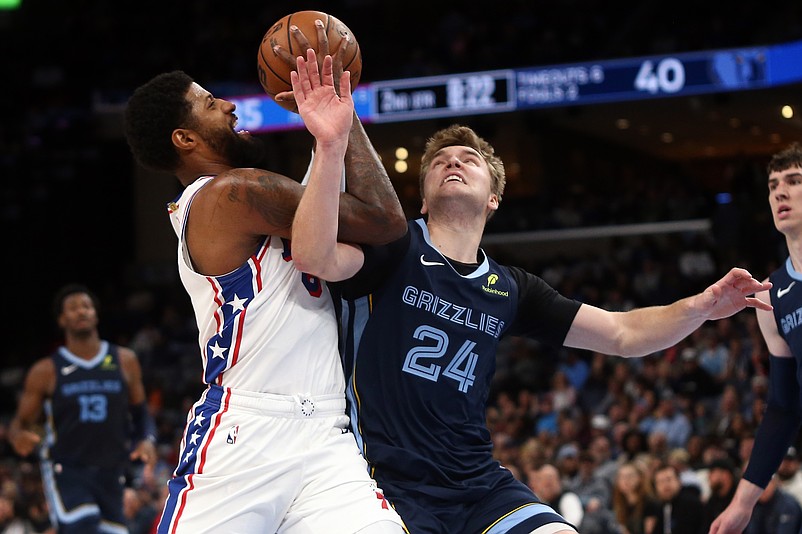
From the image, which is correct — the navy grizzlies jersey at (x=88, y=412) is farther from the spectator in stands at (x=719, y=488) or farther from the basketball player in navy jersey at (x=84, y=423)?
the spectator in stands at (x=719, y=488)

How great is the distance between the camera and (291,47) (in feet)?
11.6

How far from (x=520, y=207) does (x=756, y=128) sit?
4.77 meters

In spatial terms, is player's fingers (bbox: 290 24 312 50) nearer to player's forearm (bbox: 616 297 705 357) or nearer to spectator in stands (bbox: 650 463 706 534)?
player's forearm (bbox: 616 297 705 357)

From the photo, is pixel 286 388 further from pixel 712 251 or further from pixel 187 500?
pixel 712 251

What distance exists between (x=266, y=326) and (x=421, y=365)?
659 mm

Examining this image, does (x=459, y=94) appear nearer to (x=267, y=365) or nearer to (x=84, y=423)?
(x=84, y=423)

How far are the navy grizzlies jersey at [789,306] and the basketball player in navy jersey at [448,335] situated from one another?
738mm

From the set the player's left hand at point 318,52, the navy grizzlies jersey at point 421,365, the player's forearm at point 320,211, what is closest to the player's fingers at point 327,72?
the player's left hand at point 318,52

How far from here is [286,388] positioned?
11.0ft

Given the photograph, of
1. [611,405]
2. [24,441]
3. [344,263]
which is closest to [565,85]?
[611,405]

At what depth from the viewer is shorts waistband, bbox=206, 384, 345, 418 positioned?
10.9ft

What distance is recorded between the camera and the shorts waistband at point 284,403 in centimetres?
332

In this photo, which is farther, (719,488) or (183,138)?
(719,488)

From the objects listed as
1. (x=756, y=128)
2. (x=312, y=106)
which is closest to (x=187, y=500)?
(x=312, y=106)
